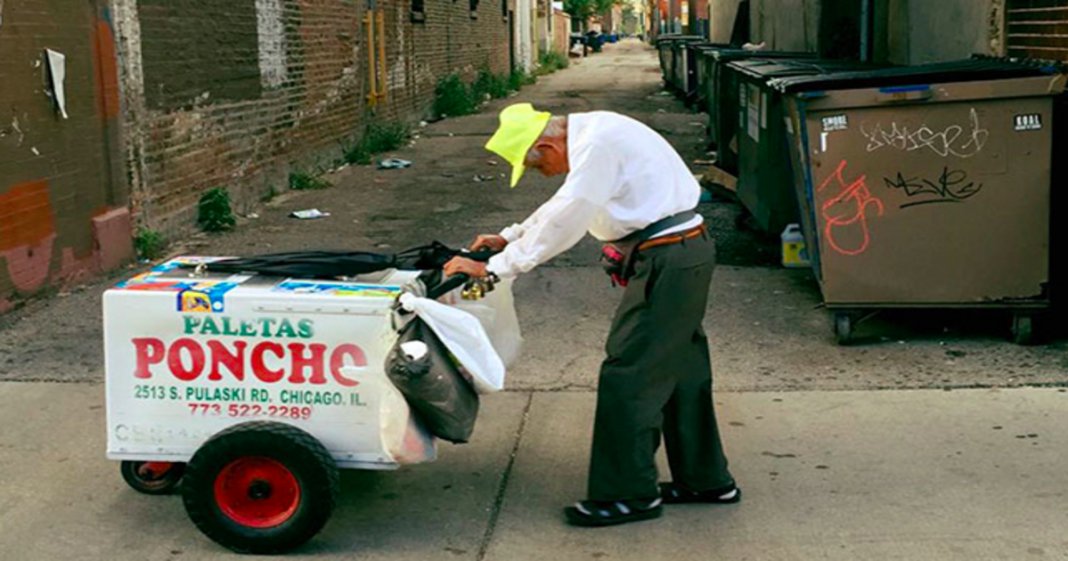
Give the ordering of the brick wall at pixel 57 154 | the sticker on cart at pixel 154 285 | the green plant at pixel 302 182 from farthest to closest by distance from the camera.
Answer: the green plant at pixel 302 182
the brick wall at pixel 57 154
the sticker on cart at pixel 154 285

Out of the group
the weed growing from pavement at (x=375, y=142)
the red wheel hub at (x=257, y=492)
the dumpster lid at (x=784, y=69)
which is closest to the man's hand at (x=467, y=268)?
the red wheel hub at (x=257, y=492)

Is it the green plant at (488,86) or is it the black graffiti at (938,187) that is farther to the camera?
the green plant at (488,86)

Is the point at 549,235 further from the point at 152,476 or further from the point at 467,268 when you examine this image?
the point at 152,476

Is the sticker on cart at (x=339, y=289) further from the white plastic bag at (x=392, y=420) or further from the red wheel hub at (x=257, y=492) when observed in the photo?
the red wheel hub at (x=257, y=492)

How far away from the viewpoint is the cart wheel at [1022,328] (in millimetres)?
6512

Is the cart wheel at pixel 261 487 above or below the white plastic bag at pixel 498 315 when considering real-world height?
below

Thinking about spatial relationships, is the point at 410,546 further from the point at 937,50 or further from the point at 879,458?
the point at 937,50

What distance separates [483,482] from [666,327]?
3.47ft

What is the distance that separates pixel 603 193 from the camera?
4207 mm

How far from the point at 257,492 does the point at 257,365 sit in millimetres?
427

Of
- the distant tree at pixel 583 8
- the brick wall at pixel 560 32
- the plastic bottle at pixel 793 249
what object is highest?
the distant tree at pixel 583 8

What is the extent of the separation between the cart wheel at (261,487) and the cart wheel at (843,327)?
343cm

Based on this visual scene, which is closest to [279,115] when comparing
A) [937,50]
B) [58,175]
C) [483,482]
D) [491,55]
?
[58,175]

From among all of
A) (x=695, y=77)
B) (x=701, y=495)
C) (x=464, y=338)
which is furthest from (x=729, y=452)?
(x=695, y=77)
